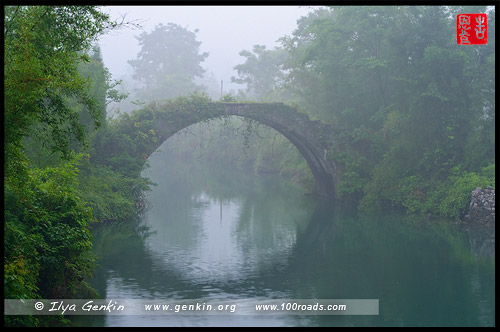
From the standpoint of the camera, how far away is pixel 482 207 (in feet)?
54.4

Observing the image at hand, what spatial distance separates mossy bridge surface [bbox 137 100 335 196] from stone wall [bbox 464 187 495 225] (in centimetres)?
619

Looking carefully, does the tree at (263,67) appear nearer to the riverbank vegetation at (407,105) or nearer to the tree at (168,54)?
the tree at (168,54)

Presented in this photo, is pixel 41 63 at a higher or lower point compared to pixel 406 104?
lower

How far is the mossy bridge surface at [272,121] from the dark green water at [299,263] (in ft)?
6.55

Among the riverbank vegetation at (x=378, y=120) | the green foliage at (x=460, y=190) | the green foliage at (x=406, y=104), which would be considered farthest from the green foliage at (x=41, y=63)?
the green foliage at (x=406, y=104)

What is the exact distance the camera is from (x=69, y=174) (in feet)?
33.4

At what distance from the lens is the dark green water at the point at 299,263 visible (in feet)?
31.3

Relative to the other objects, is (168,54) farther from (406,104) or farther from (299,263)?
(299,263)

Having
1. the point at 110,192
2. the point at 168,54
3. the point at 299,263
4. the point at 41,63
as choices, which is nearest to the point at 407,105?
the point at 299,263

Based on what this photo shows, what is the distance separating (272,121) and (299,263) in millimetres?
9186

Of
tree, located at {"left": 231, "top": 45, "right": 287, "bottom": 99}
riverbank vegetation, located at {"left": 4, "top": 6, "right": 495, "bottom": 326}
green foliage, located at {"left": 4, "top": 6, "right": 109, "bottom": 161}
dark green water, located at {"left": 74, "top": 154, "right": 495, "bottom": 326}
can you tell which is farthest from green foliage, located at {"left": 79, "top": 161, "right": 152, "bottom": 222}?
tree, located at {"left": 231, "top": 45, "right": 287, "bottom": 99}

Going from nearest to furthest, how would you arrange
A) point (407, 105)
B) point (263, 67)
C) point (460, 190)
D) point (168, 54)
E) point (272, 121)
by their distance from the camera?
point (460, 190) → point (407, 105) → point (272, 121) → point (263, 67) → point (168, 54)

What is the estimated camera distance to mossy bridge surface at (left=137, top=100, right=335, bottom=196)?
789 inches
